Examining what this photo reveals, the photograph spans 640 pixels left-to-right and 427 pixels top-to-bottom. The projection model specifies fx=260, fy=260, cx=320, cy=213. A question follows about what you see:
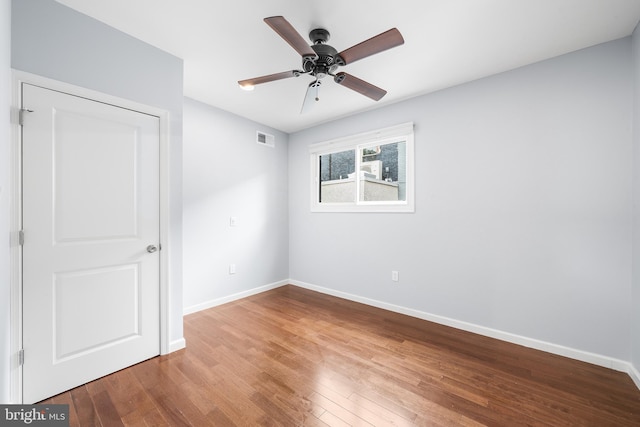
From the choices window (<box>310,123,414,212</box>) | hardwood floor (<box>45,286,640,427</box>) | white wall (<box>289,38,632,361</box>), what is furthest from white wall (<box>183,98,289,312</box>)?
white wall (<box>289,38,632,361</box>)

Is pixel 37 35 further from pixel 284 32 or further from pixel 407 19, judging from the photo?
pixel 407 19

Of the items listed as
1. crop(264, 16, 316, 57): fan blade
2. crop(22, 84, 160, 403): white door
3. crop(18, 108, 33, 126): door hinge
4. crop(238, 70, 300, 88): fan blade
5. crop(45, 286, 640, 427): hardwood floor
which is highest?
crop(264, 16, 316, 57): fan blade

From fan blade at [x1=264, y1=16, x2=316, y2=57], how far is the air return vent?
7.91 feet

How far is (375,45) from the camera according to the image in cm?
163

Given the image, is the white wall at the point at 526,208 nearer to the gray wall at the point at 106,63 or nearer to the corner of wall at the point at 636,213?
the corner of wall at the point at 636,213

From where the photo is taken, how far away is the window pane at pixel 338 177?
3.87 metres

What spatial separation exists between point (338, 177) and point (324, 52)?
2.30 meters

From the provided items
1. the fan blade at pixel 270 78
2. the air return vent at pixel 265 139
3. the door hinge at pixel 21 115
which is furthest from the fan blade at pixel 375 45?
the air return vent at pixel 265 139

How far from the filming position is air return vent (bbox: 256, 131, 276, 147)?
4.02 m

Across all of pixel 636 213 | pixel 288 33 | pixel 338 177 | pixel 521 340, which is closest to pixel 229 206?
pixel 338 177

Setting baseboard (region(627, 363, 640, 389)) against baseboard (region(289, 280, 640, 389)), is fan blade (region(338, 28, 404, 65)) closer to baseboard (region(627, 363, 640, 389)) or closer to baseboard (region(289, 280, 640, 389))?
baseboard (region(289, 280, 640, 389))

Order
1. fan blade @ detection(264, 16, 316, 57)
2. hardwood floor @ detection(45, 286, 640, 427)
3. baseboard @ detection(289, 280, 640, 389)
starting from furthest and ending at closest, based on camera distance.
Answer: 1. baseboard @ detection(289, 280, 640, 389)
2. hardwood floor @ detection(45, 286, 640, 427)
3. fan blade @ detection(264, 16, 316, 57)

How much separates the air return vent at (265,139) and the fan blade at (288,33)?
241cm

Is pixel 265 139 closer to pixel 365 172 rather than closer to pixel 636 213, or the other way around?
pixel 365 172
